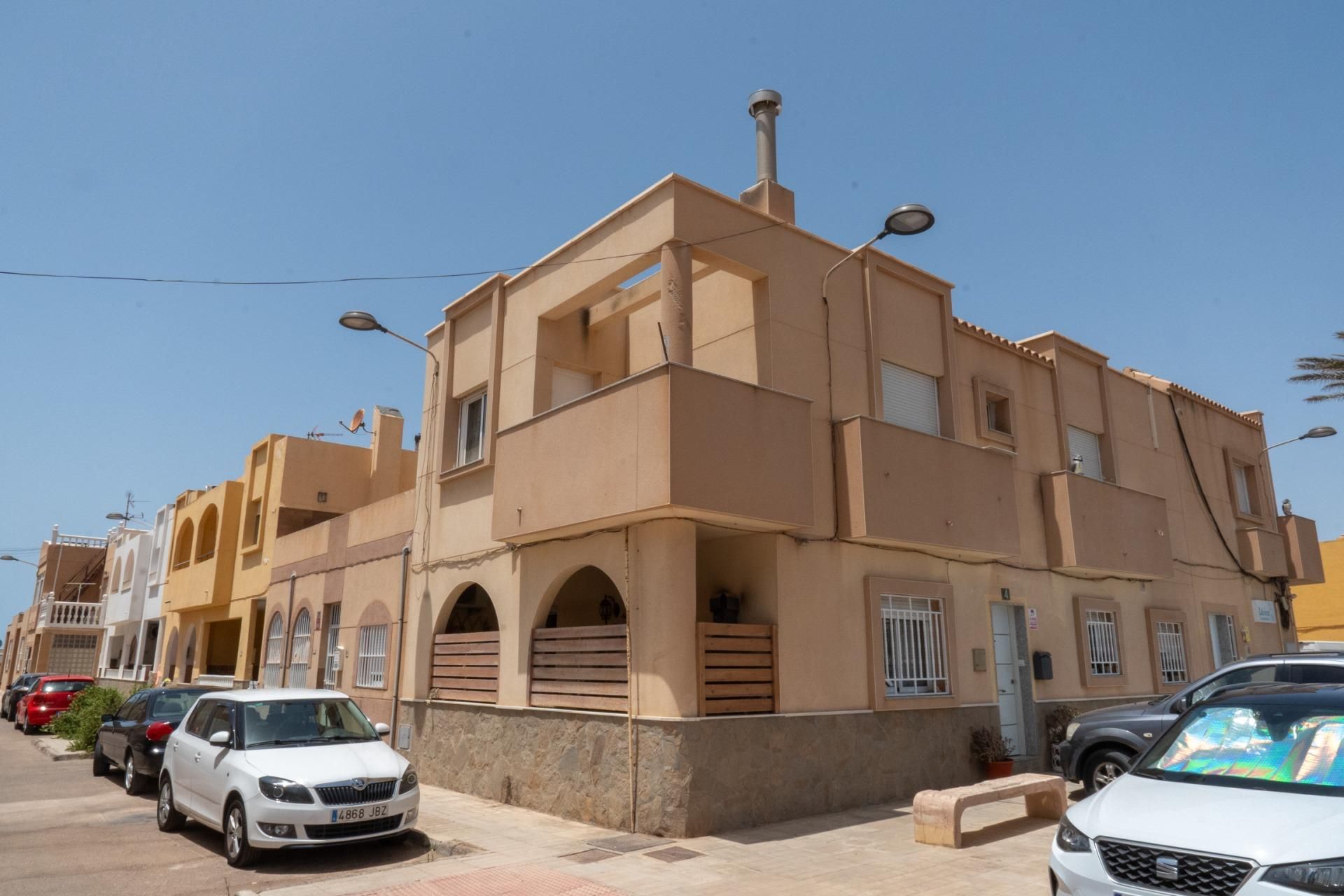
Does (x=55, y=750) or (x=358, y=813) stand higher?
(x=358, y=813)

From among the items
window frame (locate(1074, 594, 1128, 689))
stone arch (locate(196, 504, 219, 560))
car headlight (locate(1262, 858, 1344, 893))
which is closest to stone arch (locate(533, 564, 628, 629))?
window frame (locate(1074, 594, 1128, 689))

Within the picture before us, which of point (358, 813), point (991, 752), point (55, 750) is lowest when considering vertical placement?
point (55, 750)

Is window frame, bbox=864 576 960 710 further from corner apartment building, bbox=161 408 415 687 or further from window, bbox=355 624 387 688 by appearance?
corner apartment building, bbox=161 408 415 687

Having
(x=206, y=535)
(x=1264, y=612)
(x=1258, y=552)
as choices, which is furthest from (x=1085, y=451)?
(x=206, y=535)

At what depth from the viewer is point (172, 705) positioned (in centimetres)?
1409

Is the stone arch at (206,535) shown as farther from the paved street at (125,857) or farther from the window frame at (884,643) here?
the window frame at (884,643)

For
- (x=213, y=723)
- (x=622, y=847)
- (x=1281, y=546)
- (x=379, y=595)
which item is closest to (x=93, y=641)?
(x=379, y=595)

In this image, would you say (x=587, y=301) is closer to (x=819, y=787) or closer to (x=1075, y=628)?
(x=819, y=787)

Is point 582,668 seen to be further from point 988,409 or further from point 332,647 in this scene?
point 332,647

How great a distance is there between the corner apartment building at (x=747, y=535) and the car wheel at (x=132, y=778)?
3.74 m

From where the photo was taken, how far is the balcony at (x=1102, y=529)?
47.8 ft

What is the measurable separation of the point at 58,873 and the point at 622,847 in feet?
17.3

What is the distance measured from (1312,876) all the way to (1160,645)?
13.8 meters

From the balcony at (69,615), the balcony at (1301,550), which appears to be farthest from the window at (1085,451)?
the balcony at (69,615)
